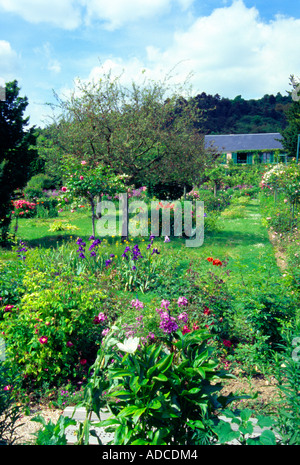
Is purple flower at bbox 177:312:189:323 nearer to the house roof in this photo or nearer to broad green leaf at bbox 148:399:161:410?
broad green leaf at bbox 148:399:161:410

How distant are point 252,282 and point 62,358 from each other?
211 centimetres

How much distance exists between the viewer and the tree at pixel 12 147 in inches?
345

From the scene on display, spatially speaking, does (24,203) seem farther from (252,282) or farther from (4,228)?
(252,282)

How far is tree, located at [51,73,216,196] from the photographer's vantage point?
8898 millimetres

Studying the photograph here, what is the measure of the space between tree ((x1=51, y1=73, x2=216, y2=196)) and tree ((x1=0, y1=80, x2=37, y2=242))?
122 cm

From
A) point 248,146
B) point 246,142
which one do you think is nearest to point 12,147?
point 248,146

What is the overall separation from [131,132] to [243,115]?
150ft

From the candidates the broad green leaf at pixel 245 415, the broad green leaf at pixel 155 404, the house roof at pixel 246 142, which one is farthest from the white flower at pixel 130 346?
the house roof at pixel 246 142

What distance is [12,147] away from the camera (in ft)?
29.6

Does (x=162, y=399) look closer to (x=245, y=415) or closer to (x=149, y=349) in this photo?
(x=149, y=349)

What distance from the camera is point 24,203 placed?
1022 cm

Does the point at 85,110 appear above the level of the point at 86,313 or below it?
above

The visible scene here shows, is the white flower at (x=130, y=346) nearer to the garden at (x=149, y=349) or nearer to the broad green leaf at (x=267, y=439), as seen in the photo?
the garden at (x=149, y=349)
